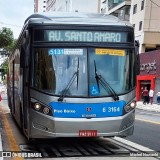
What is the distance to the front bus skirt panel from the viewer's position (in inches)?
320

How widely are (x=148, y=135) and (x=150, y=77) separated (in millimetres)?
29217

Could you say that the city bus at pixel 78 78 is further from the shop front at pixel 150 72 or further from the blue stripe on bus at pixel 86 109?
the shop front at pixel 150 72

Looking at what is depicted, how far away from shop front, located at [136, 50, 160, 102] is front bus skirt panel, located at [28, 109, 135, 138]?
31170 mm

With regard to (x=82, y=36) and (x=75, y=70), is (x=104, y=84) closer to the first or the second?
(x=75, y=70)

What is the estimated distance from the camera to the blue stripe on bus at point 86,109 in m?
8.16

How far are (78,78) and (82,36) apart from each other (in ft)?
3.18

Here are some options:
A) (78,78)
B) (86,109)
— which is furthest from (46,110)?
(78,78)

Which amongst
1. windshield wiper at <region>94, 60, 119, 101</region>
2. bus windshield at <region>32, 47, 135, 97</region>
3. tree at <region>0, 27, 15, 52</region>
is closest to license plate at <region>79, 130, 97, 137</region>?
bus windshield at <region>32, 47, 135, 97</region>

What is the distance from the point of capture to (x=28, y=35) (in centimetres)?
860

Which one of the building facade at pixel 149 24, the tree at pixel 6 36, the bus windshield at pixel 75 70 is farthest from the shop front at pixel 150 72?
the bus windshield at pixel 75 70

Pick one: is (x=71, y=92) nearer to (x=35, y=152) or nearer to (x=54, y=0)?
(x=35, y=152)

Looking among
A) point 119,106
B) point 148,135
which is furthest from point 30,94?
point 148,135

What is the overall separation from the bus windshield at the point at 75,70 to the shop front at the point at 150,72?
1222 inches

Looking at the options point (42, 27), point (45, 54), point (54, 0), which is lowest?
point (45, 54)
